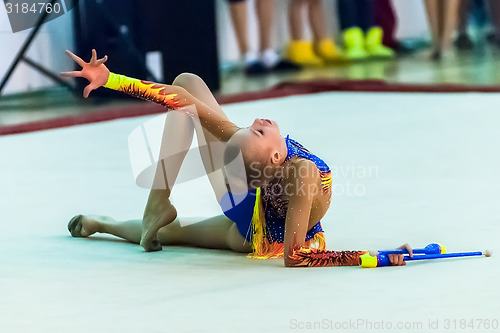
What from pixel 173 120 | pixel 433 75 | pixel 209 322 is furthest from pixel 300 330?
pixel 433 75

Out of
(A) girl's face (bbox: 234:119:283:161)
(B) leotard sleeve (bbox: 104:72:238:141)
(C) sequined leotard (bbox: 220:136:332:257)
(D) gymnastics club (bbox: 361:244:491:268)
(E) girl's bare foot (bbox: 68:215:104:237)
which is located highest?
(B) leotard sleeve (bbox: 104:72:238:141)

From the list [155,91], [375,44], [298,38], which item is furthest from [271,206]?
[375,44]

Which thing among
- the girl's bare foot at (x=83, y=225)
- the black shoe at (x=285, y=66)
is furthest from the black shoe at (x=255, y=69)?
the girl's bare foot at (x=83, y=225)

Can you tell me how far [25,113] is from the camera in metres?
5.08

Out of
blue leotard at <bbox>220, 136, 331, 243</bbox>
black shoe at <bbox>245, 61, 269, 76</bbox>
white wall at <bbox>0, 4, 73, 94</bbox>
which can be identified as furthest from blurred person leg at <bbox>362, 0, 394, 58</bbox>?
blue leotard at <bbox>220, 136, 331, 243</bbox>

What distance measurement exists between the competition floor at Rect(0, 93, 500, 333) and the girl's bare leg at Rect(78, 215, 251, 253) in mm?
37

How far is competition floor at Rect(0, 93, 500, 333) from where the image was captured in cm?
179

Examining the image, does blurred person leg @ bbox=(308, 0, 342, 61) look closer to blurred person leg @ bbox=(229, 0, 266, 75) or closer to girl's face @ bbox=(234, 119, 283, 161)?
blurred person leg @ bbox=(229, 0, 266, 75)

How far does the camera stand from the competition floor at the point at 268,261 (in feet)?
5.86

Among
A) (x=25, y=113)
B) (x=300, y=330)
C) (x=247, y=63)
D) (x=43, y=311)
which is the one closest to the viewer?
(x=300, y=330)

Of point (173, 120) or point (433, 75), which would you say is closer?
point (173, 120)

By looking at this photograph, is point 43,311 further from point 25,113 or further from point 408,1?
point 408,1

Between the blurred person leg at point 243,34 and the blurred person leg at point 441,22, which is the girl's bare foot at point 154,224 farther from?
the blurred person leg at point 441,22

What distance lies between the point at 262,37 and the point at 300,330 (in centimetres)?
516
